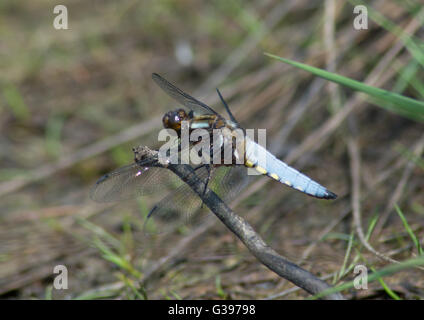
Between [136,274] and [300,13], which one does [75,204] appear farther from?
[300,13]

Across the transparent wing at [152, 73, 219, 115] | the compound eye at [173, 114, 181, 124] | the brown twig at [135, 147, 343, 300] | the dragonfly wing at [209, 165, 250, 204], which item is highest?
the transparent wing at [152, 73, 219, 115]

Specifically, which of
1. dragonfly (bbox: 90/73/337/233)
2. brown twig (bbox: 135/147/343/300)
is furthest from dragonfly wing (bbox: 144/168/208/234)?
brown twig (bbox: 135/147/343/300)

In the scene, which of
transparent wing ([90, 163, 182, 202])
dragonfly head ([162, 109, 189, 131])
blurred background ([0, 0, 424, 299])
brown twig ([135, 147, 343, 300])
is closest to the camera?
brown twig ([135, 147, 343, 300])

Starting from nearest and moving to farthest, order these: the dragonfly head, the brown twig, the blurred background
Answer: the brown twig, the dragonfly head, the blurred background

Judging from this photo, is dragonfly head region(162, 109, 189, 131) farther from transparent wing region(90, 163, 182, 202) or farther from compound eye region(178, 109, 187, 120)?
transparent wing region(90, 163, 182, 202)

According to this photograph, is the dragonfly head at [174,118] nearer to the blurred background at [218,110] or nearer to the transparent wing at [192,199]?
the transparent wing at [192,199]

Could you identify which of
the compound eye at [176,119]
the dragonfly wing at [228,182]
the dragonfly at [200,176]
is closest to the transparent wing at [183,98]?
the dragonfly at [200,176]

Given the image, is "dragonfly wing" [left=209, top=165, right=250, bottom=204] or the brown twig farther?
"dragonfly wing" [left=209, top=165, right=250, bottom=204]

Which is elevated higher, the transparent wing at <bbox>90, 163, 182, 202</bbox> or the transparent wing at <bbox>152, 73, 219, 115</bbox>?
the transparent wing at <bbox>152, 73, 219, 115</bbox>

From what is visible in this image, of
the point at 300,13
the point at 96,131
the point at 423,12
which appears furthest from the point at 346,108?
the point at 96,131
